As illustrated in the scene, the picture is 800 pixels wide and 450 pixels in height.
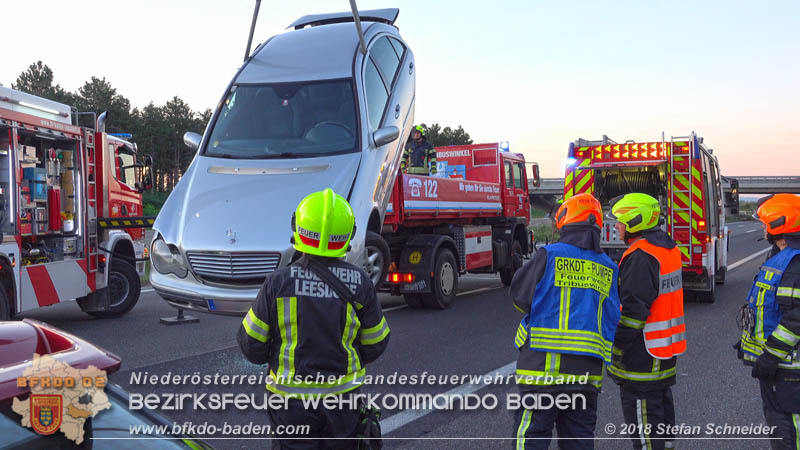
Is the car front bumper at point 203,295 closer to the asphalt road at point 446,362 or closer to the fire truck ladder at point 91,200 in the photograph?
the asphalt road at point 446,362

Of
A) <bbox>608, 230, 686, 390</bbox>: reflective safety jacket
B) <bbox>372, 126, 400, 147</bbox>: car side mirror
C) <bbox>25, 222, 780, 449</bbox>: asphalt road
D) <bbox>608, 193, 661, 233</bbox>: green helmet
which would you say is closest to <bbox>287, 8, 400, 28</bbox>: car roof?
<bbox>372, 126, 400, 147</bbox>: car side mirror

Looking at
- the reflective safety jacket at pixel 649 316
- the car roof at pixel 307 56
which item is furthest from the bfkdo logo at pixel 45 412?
the car roof at pixel 307 56

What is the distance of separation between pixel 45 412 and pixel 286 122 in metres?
6.13

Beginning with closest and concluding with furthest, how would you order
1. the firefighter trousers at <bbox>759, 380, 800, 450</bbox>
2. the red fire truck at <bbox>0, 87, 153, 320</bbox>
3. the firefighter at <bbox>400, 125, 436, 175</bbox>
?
the firefighter trousers at <bbox>759, 380, 800, 450</bbox> < the red fire truck at <bbox>0, 87, 153, 320</bbox> < the firefighter at <bbox>400, 125, 436, 175</bbox>

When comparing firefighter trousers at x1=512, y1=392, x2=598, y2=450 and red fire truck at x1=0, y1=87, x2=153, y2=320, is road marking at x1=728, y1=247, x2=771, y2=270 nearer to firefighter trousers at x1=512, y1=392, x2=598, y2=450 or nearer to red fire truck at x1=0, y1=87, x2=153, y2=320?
red fire truck at x1=0, y1=87, x2=153, y2=320

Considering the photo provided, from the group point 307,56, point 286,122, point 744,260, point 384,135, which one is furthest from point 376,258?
point 744,260

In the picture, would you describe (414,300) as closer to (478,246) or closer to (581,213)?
(478,246)

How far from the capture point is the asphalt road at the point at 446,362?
4715 mm

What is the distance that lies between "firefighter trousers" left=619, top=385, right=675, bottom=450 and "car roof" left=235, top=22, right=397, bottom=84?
17.0 feet

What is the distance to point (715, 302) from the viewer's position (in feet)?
37.0

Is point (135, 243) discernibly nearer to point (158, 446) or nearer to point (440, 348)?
point (440, 348)

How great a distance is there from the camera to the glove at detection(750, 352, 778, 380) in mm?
3320

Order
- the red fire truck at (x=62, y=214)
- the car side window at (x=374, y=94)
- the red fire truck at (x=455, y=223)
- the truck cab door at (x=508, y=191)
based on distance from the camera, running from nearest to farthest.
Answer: the red fire truck at (x=62, y=214) → the car side window at (x=374, y=94) → the red fire truck at (x=455, y=223) → the truck cab door at (x=508, y=191)

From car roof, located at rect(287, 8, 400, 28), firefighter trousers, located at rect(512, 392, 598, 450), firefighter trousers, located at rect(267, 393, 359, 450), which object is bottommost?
firefighter trousers, located at rect(512, 392, 598, 450)
